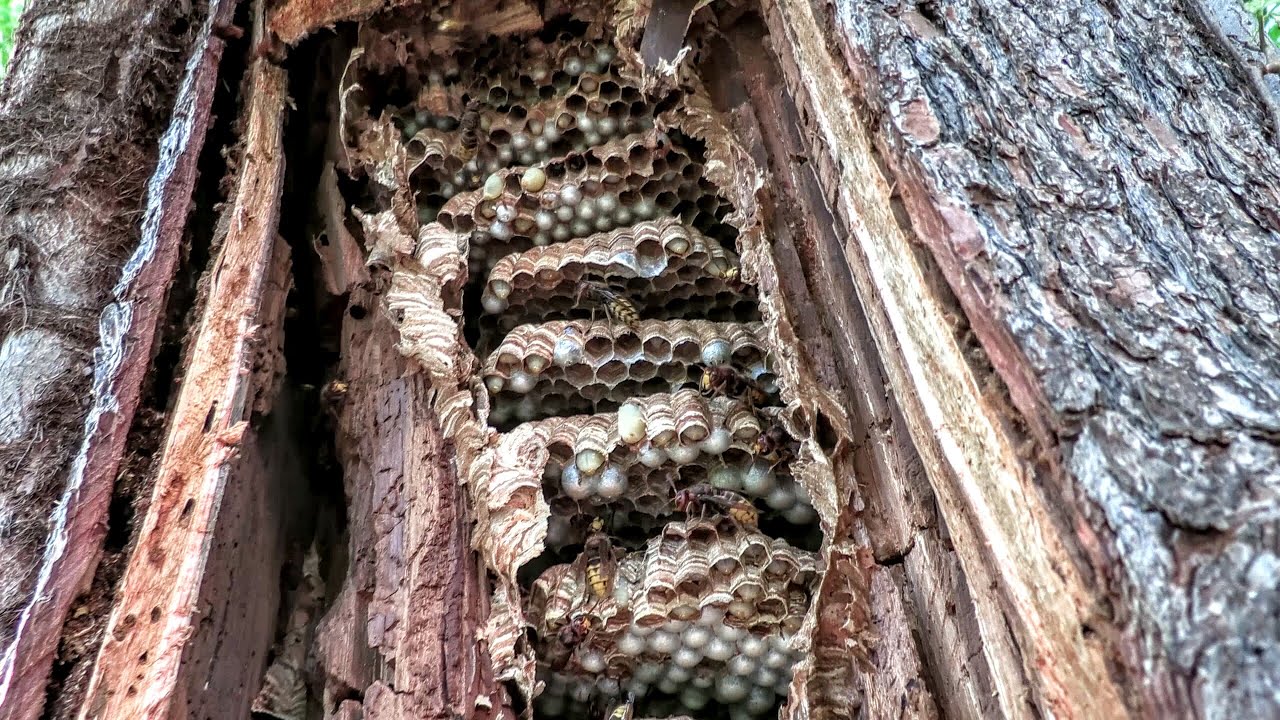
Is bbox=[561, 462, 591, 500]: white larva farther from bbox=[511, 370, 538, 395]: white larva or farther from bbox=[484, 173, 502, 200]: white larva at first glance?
bbox=[484, 173, 502, 200]: white larva

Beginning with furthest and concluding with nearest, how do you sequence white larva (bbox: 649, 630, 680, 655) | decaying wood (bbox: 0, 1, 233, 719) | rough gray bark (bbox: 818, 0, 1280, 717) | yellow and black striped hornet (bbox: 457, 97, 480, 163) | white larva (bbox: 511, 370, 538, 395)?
yellow and black striped hornet (bbox: 457, 97, 480, 163), white larva (bbox: 511, 370, 538, 395), white larva (bbox: 649, 630, 680, 655), decaying wood (bbox: 0, 1, 233, 719), rough gray bark (bbox: 818, 0, 1280, 717)

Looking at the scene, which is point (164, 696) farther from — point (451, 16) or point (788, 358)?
point (451, 16)

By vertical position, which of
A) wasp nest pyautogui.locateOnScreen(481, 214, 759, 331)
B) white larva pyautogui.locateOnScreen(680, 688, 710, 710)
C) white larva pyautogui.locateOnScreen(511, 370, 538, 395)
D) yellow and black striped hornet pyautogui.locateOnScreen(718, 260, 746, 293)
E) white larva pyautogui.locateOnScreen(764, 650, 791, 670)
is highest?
wasp nest pyautogui.locateOnScreen(481, 214, 759, 331)

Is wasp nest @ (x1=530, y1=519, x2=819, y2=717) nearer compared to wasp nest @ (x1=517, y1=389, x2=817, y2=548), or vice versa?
wasp nest @ (x1=530, y1=519, x2=819, y2=717)

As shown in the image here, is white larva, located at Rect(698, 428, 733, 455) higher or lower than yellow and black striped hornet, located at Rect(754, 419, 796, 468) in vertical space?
Answer: higher

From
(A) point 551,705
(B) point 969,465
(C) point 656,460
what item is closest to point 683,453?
(C) point 656,460

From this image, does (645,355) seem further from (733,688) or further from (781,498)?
(733,688)

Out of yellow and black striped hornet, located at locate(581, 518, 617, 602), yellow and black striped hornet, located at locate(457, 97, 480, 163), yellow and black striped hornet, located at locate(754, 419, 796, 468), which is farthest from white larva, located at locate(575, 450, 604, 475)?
yellow and black striped hornet, located at locate(457, 97, 480, 163)

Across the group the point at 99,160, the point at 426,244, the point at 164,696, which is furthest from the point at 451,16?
the point at 164,696
